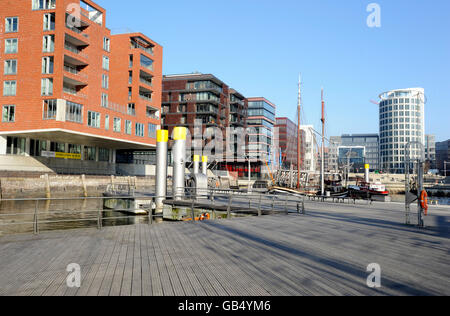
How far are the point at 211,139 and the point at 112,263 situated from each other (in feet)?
229

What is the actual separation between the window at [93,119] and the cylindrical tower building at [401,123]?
4990 inches

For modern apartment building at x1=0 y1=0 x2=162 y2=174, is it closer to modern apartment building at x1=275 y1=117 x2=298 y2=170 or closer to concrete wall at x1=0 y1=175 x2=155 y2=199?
concrete wall at x1=0 y1=175 x2=155 y2=199

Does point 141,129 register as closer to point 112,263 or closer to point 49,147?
point 49,147

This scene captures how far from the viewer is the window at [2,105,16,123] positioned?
38406mm

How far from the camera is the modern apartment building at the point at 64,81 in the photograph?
3772 centimetres

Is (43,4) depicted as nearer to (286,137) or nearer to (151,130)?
(151,130)

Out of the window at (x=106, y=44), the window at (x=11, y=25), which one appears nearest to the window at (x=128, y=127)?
the window at (x=106, y=44)

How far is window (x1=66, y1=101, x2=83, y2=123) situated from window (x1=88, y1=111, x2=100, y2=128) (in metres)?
1.49

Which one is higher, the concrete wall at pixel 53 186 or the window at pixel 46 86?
the window at pixel 46 86

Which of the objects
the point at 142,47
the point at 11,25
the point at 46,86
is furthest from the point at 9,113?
the point at 142,47

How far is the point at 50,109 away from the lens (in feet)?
124

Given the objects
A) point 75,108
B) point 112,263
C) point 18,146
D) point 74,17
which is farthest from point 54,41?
point 112,263

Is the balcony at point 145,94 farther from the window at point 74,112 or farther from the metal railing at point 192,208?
the metal railing at point 192,208

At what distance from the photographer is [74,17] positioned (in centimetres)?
4038
